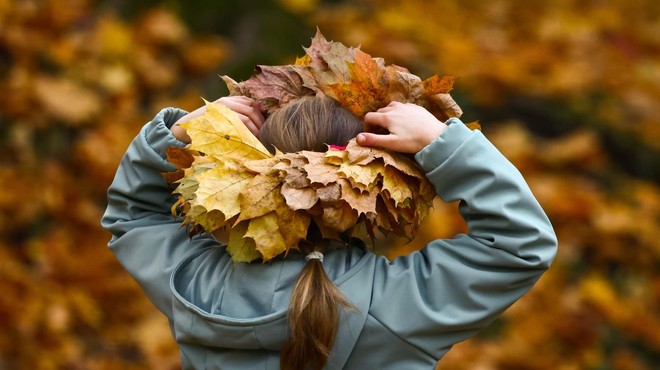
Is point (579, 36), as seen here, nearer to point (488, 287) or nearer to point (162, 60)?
point (162, 60)

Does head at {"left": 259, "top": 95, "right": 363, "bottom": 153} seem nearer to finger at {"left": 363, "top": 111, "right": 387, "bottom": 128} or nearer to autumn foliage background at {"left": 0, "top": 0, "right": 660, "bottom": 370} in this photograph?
finger at {"left": 363, "top": 111, "right": 387, "bottom": 128}

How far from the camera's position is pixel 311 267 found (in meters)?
1.72

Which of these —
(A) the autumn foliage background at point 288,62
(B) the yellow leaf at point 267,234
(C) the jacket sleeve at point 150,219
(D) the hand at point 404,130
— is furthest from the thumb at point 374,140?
(A) the autumn foliage background at point 288,62

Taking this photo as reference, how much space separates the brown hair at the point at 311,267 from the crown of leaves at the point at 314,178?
39 millimetres

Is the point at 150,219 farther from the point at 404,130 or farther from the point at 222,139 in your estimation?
the point at 404,130

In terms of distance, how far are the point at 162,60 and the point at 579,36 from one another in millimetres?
2380

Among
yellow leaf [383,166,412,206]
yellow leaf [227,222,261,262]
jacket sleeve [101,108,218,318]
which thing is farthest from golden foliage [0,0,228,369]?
yellow leaf [383,166,412,206]

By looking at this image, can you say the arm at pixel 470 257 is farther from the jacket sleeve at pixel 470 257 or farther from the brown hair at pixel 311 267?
the brown hair at pixel 311 267

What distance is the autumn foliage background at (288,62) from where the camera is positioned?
3756 mm

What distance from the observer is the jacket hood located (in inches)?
67.7

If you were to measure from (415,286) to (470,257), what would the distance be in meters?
0.11

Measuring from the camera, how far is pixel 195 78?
180 inches

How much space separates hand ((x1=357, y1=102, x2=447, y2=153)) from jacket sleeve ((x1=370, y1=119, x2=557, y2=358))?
2 centimetres

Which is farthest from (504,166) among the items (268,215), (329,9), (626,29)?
(626,29)
